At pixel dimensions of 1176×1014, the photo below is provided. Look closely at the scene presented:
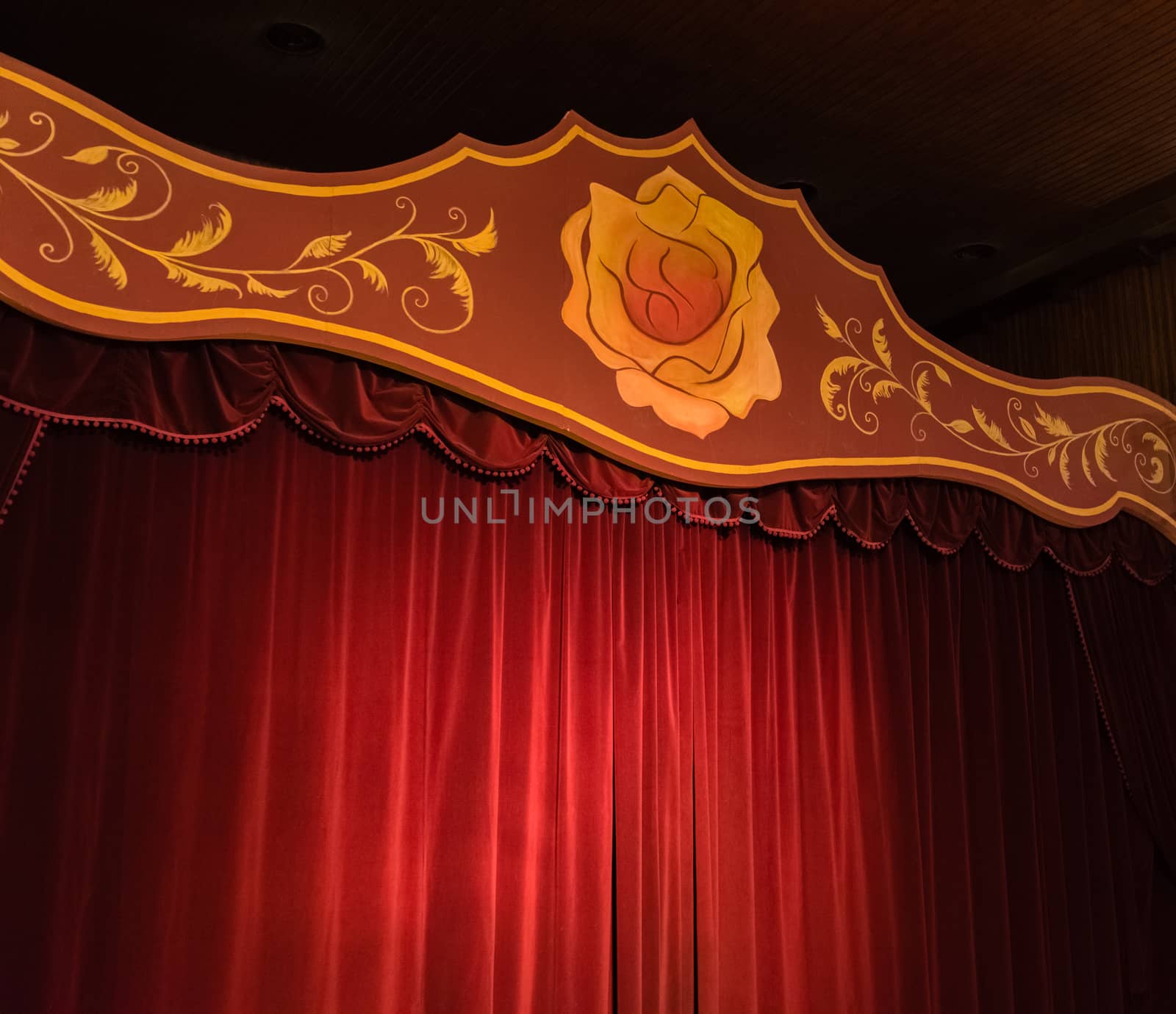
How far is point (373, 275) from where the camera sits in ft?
7.93

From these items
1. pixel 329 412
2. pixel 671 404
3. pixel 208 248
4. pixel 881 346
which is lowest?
pixel 329 412

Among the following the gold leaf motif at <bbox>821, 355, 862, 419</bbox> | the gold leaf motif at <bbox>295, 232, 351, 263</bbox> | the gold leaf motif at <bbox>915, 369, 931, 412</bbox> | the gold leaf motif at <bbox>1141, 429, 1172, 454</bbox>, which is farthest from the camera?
the gold leaf motif at <bbox>1141, 429, 1172, 454</bbox>

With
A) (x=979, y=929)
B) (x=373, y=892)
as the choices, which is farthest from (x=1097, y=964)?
(x=373, y=892)

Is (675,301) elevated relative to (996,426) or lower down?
elevated

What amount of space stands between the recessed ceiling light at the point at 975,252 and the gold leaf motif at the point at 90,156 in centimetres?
340

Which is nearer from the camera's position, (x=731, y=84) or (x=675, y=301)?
(x=675, y=301)

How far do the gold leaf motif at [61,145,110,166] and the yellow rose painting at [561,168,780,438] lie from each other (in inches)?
41.4

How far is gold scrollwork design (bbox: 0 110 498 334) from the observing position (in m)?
2.11

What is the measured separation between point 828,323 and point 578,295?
0.84m

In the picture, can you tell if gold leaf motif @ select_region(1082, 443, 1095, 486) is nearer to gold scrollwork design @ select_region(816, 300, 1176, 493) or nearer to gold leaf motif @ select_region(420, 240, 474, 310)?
gold scrollwork design @ select_region(816, 300, 1176, 493)

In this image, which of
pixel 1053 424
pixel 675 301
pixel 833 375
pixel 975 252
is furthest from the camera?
pixel 975 252

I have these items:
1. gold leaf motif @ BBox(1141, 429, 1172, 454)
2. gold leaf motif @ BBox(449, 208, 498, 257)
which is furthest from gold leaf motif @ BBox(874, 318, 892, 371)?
gold leaf motif @ BBox(449, 208, 498, 257)

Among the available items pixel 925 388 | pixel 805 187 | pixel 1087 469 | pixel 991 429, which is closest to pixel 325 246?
pixel 925 388

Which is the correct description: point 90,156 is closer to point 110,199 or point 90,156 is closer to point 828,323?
point 110,199
